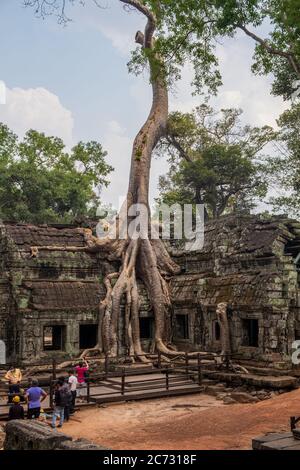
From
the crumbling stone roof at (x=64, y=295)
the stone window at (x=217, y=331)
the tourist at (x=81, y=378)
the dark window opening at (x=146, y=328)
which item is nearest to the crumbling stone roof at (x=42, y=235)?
the crumbling stone roof at (x=64, y=295)

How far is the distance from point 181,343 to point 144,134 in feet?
31.5

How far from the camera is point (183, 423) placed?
12.8m

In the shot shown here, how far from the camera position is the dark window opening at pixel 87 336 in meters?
22.1

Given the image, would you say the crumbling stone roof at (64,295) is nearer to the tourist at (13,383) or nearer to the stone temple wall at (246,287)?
the stone temple wall at (246,287)

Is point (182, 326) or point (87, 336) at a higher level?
point (182, 326)

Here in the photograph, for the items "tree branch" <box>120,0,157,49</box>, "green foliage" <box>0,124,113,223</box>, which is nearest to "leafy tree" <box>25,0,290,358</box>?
"tree branch" <box>120,0,157,49</box>

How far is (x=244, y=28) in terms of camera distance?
15836mm

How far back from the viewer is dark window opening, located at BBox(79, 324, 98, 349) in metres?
22.1

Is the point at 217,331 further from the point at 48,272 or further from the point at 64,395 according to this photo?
the point at 64,395

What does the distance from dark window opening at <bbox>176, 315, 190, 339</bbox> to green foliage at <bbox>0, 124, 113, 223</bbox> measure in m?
13.6

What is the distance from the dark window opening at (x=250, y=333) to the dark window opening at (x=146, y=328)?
5.09m

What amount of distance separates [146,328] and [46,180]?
48.9 ft

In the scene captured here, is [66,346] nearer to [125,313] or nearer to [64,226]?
[125,313]

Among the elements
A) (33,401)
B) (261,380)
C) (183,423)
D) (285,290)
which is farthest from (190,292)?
(33,401)
